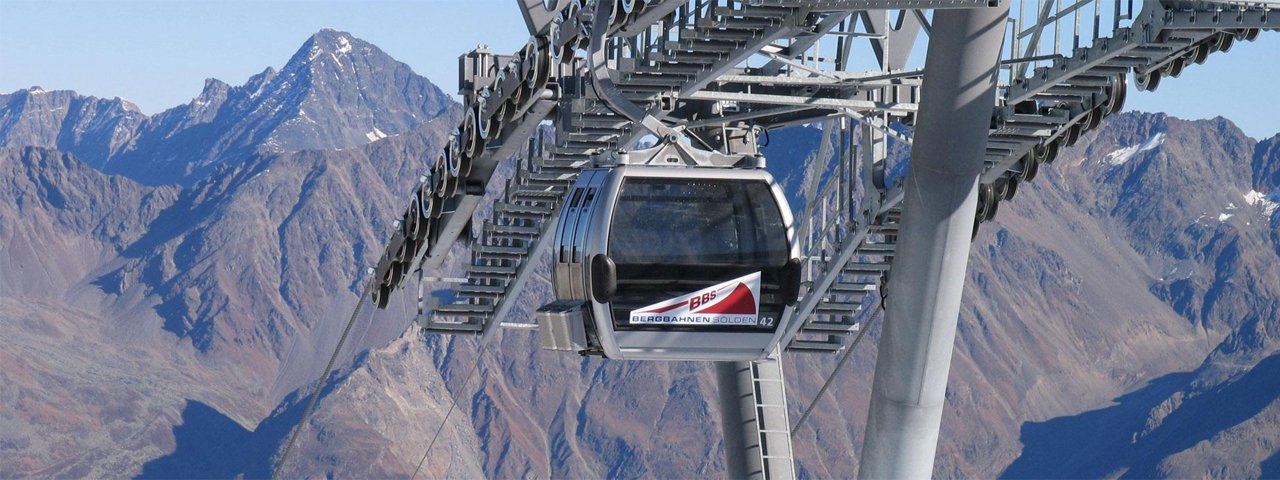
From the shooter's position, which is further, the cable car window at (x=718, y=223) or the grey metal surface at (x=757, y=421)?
the grey metal surface at (x=757, y=421)

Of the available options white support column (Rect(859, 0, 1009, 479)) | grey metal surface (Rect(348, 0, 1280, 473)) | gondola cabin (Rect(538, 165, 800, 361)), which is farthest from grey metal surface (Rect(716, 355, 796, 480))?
gondola cabin (Rect(538, 165, 800, 361))

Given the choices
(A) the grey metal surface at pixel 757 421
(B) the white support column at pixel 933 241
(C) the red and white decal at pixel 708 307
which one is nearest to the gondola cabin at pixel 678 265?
(C) the red and white decal at pixel 708 307

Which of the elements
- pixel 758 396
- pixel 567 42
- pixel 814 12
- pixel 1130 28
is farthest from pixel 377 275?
pixel 1130 28

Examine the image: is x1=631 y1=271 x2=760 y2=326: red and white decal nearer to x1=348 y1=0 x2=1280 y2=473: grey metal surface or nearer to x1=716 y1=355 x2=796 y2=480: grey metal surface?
x1=348 y1=0 x2=1280 y2=473: grey metal surface

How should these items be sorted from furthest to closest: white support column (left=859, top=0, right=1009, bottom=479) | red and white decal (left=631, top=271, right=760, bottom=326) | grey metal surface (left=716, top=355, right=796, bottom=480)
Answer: grey metal surface (left=716, top=355, right=796, bottom=480), red and white decal (left=631, top=271, right=760, bottom=326), white support column (left=859, top=0, right=1009, bottom=479)

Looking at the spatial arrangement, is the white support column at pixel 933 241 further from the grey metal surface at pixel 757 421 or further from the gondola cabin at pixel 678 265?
the grey metal surface at pixel 757 421

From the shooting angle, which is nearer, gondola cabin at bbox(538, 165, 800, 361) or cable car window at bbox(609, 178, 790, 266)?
gondola cabin at bbox(538, 165, 800, 361)

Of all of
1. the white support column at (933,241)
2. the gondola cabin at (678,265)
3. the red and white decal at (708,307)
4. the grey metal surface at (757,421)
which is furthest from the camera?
the grey metal surface at (757,421)

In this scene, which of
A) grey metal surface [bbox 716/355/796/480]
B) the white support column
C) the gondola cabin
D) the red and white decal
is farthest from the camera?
grey metal surface [bbox 716/355/796/480]
